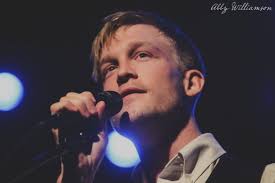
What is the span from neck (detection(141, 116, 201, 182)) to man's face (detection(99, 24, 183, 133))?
6.4 inches

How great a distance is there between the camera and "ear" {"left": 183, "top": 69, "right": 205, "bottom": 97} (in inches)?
92.0

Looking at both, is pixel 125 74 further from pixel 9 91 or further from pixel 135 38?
pixel 9 91

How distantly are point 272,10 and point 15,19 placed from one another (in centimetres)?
200

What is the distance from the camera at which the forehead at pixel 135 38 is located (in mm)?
2355

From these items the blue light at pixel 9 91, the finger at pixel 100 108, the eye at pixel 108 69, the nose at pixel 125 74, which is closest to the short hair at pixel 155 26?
the eye at pixel 108 69

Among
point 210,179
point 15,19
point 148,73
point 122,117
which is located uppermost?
point 15,19

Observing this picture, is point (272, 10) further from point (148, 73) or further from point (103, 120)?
point (103, 120)

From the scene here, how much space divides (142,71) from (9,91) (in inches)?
63.3

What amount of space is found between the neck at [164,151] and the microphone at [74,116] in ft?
1.68

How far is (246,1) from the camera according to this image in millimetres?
2916

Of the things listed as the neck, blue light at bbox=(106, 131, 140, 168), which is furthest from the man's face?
blue light at bbox=(106, 131, 140, 168)

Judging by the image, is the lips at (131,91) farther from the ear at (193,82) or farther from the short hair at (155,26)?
the short hair at (155,26)

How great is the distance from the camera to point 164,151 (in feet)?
Result: 7.36

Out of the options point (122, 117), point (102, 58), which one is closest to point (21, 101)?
point (102, 58)
